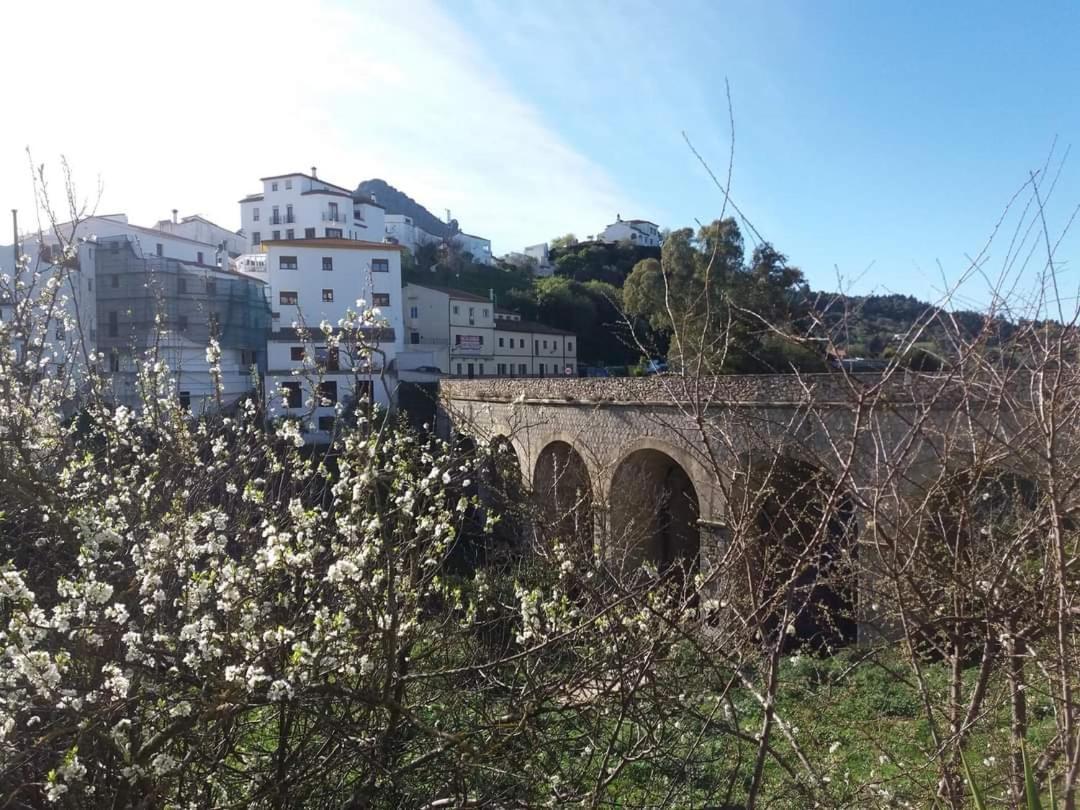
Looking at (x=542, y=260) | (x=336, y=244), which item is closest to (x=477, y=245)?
(x=542, y=260)

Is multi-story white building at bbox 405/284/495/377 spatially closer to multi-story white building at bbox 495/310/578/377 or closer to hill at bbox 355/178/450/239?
multi-story white building at bbox 495/310/578/377

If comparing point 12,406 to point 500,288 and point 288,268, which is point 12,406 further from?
point 500,288

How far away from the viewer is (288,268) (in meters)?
32.0

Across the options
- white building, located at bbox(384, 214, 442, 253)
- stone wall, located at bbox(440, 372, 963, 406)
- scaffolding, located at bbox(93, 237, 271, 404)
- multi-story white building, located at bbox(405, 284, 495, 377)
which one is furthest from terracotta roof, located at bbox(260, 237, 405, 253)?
white building, located at bbox(384, 214, 442, 253)

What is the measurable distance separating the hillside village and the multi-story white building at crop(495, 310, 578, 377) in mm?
60

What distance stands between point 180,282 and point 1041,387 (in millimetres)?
28283

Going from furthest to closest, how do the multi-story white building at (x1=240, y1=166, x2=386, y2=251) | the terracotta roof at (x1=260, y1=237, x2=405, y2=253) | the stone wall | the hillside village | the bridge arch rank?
the multi-story white building at (x1=240, y1=166, x2=386, y2=251)
the terracotta roof at (x1=260, y1=237, x2=405, y2=253)
the hillside village
the bridge arch
the stone wall

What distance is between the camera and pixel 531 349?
135 feet

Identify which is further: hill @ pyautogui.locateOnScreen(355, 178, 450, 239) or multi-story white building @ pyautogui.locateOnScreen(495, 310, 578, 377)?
hill @ pyautogui.locateOnScreen(355, 178, 450, 239)

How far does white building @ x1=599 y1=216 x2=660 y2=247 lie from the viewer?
215 feet

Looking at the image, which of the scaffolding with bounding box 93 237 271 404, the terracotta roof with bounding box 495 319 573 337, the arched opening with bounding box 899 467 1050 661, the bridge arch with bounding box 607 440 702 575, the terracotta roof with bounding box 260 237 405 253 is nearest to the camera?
the arched opening with bounding box 899 467 1050 661

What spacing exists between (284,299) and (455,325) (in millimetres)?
8900

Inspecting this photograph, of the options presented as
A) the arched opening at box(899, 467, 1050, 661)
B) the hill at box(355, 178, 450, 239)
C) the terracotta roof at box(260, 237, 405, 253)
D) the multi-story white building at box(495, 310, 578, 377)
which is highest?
the hill at box(355, 178, 450, 239)

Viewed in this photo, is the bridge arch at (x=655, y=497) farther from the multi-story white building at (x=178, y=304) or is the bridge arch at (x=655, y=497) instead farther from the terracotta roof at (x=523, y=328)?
the terracotta roof at (x=523, y=328)
